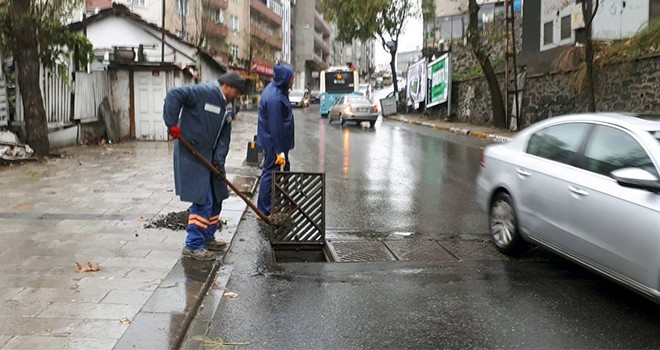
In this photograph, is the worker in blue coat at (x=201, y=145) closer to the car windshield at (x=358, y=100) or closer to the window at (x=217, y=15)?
the car windshield at (x=358, y=100)

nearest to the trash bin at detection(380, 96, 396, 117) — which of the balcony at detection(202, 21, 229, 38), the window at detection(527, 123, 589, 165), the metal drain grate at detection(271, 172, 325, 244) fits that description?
the balcony at detection(202, 21, 229, 38)

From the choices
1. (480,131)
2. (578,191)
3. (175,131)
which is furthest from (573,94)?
(175,131)

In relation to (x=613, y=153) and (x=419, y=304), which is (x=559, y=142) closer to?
(x=613, y=153)

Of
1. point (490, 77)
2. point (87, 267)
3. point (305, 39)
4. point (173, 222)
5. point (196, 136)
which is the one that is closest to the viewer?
point (87, 267)

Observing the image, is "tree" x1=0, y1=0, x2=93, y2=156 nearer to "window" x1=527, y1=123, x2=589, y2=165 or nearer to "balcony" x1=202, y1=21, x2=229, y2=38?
"window" x1=527, y1=123, x2=589, y2=165

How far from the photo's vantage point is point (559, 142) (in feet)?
18.7

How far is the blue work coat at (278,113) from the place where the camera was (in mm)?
7180

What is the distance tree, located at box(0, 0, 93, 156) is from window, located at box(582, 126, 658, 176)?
1013 centimetres

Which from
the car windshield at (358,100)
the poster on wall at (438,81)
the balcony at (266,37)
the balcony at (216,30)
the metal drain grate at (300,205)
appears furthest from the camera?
the balcony at (266,37)

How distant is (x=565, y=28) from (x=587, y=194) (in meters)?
17.0

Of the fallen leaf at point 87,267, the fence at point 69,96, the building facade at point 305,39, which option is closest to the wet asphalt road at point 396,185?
the fallen leaf at point 87,267

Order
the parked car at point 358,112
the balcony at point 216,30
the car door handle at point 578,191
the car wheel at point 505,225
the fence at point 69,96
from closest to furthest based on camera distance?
the car door handle at point 578,191 → the car wheel at point 505,225 → the fence at point 69,96 → the parked car at point 358,112 → the balcony at point 216,30

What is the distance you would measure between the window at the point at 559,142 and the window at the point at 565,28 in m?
15.4

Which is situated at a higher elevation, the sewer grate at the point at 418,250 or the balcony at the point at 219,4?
the balcony at the point at 219,4
